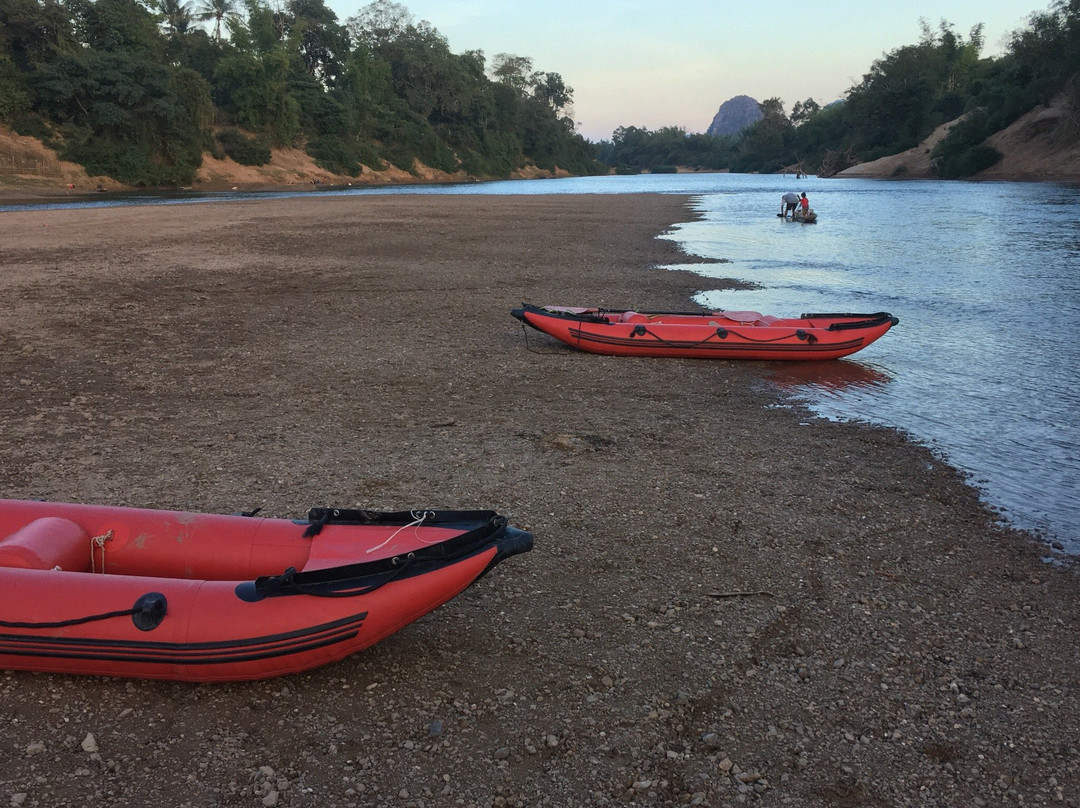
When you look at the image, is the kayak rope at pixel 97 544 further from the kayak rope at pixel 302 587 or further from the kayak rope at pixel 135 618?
the kayak rope at pixel 302 587

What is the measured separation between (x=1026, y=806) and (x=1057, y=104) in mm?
74767

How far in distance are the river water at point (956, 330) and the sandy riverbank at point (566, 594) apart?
519 mm

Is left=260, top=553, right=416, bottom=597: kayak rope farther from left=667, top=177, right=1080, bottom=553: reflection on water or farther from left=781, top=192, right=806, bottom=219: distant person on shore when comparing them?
left=781, top=192, right=806, bottom=219: distant person on shore

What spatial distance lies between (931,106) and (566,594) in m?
101

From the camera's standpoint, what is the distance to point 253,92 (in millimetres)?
62812

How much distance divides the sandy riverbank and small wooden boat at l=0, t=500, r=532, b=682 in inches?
9.2

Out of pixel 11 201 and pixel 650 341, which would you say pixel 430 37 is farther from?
pixel 650 341

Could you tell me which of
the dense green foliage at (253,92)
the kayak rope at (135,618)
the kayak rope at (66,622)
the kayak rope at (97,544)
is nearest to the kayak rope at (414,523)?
the kayak rope at (135,618)

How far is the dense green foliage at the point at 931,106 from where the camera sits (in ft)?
213

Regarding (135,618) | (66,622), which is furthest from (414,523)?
(66,622)

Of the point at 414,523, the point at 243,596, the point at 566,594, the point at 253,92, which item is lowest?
the point at 566,594

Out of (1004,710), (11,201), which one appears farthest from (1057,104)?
(1004,710)

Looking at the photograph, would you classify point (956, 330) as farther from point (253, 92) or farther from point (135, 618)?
point (253, 92)

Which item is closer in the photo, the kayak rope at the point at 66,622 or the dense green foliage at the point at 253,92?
the kayak rope at the point at 66,622
